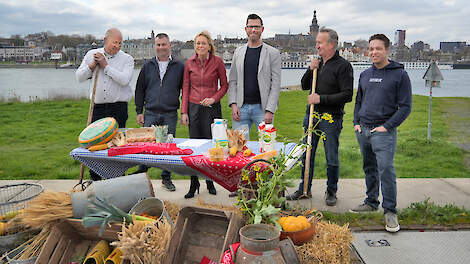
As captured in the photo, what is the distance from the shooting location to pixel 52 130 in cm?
965

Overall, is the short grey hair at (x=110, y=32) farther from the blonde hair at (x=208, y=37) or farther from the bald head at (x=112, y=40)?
the blonde hair at (x=208, y=37)

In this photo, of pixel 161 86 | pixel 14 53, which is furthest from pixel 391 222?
pixel 14 53

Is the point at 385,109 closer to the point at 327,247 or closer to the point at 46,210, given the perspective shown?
the point at 327,247

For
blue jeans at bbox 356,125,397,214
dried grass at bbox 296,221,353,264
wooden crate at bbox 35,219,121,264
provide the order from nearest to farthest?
dried grass at bbox 296,221,353,264
wooden crate at bbox 35,219,121,264
blue jeans at bbox 356,125,397,214

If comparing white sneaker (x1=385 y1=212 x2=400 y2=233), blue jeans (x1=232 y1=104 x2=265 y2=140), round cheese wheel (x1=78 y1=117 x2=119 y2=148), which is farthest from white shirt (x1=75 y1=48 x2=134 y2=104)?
white sneaker (x1=385 y1=212 x2=400 y2=233)

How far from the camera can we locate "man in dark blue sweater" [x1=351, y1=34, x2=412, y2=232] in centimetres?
334

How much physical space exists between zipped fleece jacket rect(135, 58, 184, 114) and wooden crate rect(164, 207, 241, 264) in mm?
2325

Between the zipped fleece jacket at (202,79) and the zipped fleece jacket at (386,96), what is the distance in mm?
1612

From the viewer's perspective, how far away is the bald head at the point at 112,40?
13.7 feet

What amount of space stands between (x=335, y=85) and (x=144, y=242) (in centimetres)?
286

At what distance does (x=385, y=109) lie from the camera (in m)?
3.42

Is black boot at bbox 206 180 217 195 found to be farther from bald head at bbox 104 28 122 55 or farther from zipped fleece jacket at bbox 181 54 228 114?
bald head at bbox 104 28 122 55

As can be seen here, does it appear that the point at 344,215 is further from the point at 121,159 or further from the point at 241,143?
the point at 121,159

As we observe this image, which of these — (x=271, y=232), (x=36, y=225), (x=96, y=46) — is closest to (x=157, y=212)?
(x=36, y=225)
